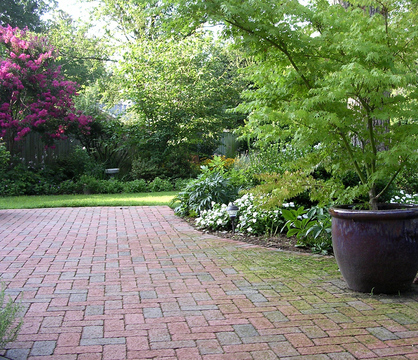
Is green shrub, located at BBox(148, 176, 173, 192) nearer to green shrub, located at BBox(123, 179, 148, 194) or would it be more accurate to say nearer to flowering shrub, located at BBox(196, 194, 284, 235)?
green shrub, located at BBox(123, 179, 148, 194)

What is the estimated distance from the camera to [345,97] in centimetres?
400

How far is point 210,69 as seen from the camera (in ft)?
57.4

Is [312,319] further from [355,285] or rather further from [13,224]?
[13,224]

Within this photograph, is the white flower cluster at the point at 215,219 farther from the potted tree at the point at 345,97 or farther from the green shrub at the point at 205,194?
the potted tree at the point at 345,97

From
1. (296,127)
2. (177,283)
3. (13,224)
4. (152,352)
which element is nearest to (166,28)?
(296,127)

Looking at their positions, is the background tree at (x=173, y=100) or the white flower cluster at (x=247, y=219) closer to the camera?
the white flower cluster at (x=247, y=219)

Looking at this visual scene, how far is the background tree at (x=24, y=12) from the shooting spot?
25.2 metres

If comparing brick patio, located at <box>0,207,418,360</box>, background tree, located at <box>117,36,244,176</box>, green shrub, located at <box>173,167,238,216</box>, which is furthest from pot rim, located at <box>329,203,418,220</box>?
background tree, located at <box>117,36,244,176</box>

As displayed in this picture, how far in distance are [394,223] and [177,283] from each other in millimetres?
2108

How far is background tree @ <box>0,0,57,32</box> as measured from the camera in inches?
993

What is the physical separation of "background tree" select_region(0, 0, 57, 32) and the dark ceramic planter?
24.8 metres

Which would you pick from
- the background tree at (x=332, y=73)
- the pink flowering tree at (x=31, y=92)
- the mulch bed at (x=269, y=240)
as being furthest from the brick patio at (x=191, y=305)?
the pink flowering tree at (x=31, y=92)

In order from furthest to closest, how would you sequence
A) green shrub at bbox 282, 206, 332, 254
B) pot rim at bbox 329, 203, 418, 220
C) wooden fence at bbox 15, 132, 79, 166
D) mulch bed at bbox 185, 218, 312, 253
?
wooden fence at bbox 15, 132, 79, 166
mulch bed at bbox 185, 218, 312, 253
green shrub at bbox 282, 206, 332, 254
pot rim at bbox 329, 203, 418, 220

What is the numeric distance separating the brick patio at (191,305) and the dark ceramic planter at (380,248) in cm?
14
